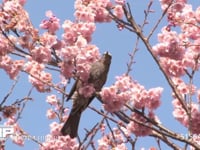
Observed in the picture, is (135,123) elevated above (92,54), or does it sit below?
below

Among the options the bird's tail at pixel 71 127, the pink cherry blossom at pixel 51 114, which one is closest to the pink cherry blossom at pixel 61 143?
the bird's tail at pixel 71 127

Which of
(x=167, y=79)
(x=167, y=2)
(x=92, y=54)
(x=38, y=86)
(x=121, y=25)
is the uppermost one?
(x=167, y=2)

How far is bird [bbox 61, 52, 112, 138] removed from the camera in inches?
189

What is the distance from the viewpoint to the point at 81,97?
15.8 feet

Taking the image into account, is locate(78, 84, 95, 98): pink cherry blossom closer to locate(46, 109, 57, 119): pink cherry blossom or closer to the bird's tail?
the bird's tail

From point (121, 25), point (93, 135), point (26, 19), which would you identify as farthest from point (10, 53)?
point (93, 135)

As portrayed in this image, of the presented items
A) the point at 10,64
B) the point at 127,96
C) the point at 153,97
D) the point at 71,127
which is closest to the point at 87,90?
the point at 127,96

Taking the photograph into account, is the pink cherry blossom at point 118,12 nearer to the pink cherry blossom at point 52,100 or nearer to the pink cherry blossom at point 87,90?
the pink cherry blossom at point 87,90

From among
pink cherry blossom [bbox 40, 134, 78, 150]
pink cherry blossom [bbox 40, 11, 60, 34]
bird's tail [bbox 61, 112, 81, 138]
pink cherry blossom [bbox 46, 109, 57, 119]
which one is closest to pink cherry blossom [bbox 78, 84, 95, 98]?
pink cherry blossom [bbox 40, 11, 60, 34]

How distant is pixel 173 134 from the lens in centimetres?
380

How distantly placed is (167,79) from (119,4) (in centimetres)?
106

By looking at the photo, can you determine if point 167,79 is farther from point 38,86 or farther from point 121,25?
point 38,86

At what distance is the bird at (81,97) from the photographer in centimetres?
481

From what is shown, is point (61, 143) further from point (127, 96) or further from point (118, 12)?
point (118, 12)
